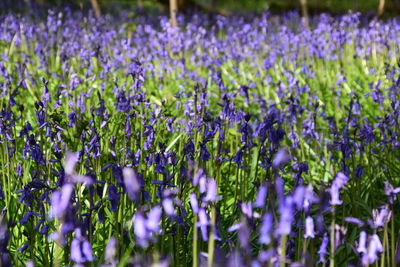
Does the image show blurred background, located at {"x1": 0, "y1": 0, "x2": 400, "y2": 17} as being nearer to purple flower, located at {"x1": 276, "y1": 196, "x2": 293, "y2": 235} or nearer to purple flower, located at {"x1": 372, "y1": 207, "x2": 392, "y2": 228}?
purple flower, located at {"x1": 372, "y1": 207, "x2": 392, "y2": 228}

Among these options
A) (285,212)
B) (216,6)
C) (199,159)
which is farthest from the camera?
(216,6)

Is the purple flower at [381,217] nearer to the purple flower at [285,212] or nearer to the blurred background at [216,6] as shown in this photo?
the purple flower at [285,212]

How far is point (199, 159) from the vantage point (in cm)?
226

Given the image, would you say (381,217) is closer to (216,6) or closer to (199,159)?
(199,159)

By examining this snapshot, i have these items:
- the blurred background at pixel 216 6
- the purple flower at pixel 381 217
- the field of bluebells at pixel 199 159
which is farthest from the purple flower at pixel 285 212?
the blurred background at pixel 216 6

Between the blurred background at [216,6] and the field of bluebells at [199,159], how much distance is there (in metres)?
2.95

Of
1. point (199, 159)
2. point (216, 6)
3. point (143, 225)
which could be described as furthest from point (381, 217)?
point (216, 6)

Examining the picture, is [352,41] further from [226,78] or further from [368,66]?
[226,78]

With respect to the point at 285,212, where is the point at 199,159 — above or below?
below

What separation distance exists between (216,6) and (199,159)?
19.5 m

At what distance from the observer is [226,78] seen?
5812 mm

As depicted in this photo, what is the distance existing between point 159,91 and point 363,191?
2.51 metres

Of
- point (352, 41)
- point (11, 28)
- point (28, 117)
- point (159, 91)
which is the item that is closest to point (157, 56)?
point (159, 91)

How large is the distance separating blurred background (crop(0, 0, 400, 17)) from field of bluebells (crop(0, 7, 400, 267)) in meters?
2.95
